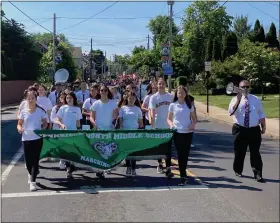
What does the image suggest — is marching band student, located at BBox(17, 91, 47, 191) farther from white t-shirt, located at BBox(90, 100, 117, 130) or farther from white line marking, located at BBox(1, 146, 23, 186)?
white t-shirt, located at BBox(90, 100, 117, 130)

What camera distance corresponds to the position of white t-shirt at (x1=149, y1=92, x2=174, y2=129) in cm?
922

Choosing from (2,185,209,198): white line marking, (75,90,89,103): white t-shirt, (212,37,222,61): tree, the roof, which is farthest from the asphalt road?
the roof

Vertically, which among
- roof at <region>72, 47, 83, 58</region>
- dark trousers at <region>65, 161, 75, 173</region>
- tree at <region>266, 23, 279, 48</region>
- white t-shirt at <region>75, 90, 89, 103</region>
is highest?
roof at <region>72, 47, 83, 58</region>

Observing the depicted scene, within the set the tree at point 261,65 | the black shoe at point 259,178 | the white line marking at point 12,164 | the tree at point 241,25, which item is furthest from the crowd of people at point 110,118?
the tree at point 241,25

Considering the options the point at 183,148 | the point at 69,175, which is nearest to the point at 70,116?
the point at 69,175

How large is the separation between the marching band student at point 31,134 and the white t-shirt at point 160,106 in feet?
8.02

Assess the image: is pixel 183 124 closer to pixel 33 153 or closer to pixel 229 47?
pixel 33 153

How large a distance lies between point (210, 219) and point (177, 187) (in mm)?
1832

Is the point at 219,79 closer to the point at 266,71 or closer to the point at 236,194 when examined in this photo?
the point at 266,71

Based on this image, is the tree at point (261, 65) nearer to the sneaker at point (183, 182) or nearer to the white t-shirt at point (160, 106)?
the white t-shirt at point (160, 106)

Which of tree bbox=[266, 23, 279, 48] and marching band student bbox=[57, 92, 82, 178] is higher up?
tree bbox=[266, 23, 279, 48]

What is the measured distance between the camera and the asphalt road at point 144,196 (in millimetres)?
6023

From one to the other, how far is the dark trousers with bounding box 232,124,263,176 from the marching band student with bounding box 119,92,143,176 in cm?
184

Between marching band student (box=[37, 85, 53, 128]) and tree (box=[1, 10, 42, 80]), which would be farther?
tree (box=[1, 10, 42, 80])
